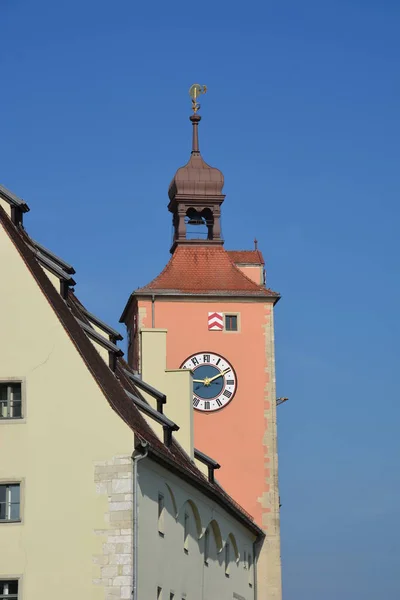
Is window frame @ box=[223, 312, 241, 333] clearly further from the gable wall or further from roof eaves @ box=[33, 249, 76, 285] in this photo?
the gable wall

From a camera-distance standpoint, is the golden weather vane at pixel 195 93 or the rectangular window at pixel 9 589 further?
the golden weather vane at pixel 195 93

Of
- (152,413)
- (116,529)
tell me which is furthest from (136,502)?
(152,413)

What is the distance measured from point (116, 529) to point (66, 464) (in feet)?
6.00

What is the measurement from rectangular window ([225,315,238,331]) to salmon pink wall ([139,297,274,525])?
198 millimetres

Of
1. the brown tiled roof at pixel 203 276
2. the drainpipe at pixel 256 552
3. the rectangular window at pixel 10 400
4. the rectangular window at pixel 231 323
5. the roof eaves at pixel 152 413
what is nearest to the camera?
the rectangular window at pixel 10 400

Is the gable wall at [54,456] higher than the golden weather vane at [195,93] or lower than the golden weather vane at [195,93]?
lower

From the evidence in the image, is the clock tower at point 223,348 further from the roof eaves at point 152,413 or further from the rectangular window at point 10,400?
the rectangular window at point 10,400

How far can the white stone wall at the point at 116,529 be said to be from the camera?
38.8 metres

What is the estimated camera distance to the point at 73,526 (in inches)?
1550

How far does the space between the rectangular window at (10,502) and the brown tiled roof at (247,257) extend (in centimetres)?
3535

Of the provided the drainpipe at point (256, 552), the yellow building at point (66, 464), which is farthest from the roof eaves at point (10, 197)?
the drainpipe at point (256, 552)

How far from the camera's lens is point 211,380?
69.8 meters

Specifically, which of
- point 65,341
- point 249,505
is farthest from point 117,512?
point 249,505

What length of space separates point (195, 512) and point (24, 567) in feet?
29.5
